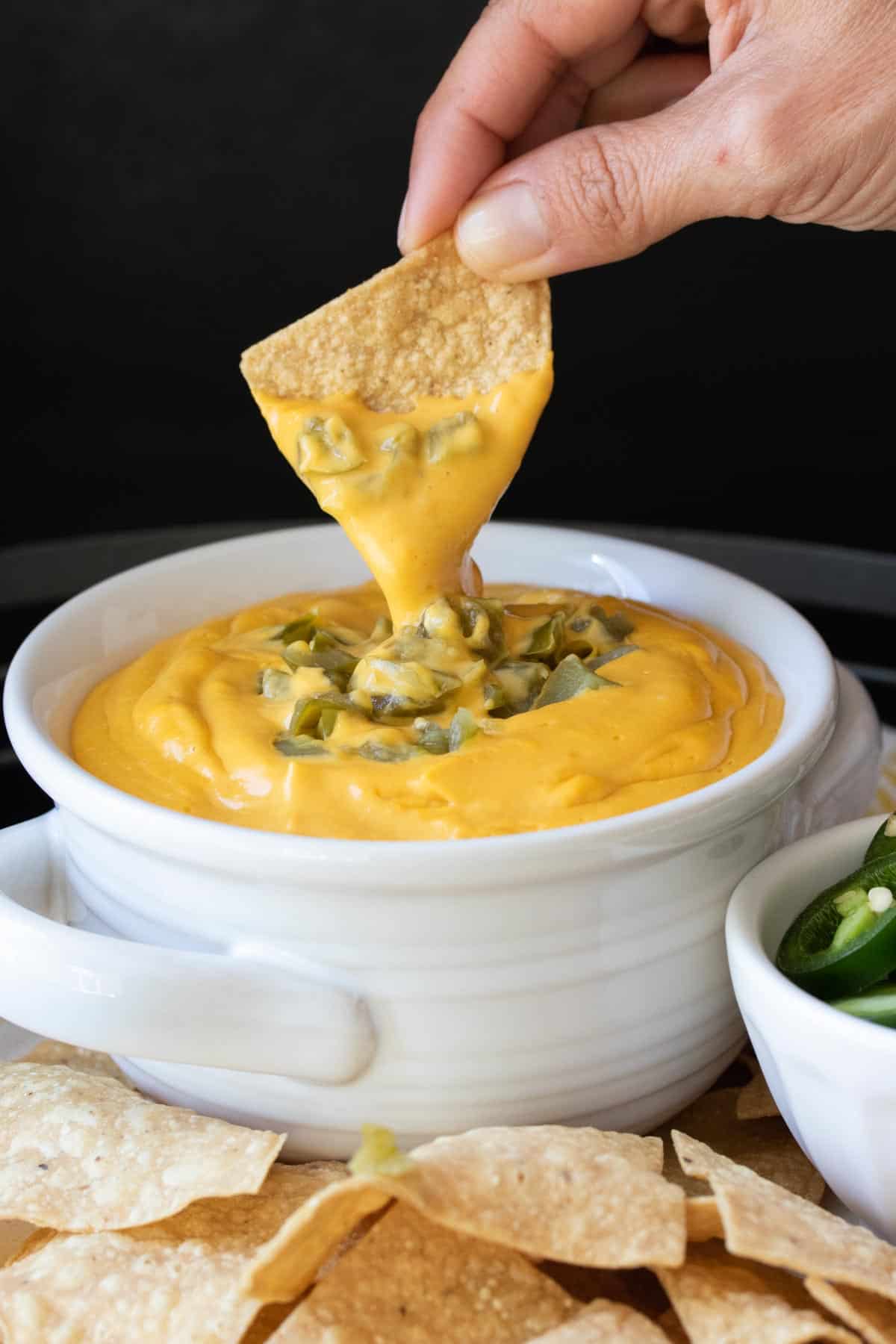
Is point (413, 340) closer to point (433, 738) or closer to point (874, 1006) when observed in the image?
point (433, 738)

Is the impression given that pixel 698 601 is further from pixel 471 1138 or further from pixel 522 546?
pixel 471 1138

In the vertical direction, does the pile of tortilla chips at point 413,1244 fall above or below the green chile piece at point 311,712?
below

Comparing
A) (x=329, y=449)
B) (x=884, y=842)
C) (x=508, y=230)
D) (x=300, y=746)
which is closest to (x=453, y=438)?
(x=329, y=449)

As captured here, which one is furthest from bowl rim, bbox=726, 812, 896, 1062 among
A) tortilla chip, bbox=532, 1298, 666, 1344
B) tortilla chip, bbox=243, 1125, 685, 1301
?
tortilla chip, bbox=532, 1298, 666, 1344

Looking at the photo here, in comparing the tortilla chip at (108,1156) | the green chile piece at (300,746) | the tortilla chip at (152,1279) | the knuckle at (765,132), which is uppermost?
the knuckle at (765,132)

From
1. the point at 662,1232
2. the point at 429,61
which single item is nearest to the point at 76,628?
the point at 662,1232

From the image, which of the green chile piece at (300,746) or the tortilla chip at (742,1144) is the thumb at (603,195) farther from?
the tortilla chip at (742,1144)

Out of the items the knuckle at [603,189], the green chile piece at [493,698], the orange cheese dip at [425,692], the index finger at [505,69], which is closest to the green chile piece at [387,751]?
the orange cheese dip at [425,692]
